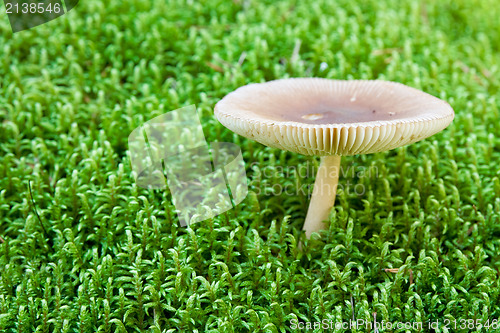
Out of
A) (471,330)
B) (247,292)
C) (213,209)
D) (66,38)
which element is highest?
(66,38)

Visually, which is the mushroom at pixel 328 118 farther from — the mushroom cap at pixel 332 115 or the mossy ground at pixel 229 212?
the mossy ground at pixel 229 212

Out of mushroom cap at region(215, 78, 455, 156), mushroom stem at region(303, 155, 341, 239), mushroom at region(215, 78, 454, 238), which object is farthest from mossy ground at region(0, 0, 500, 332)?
mushroom cap at region(215, 78, 455, 156)

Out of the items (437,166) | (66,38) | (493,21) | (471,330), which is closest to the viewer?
(471,330)

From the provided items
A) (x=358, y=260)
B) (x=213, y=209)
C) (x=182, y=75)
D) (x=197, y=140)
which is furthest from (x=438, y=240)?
(x=182, y=75)

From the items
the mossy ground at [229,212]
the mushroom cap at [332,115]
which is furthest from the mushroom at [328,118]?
the mossy ground at [229,212]

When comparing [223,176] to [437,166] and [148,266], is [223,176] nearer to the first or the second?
[148,266]

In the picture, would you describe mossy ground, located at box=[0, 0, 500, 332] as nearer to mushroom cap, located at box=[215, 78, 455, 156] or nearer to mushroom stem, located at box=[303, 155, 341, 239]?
mushroom stem, located at box=[303, 155, 341, 239]

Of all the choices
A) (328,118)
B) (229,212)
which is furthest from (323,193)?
(229,212)
